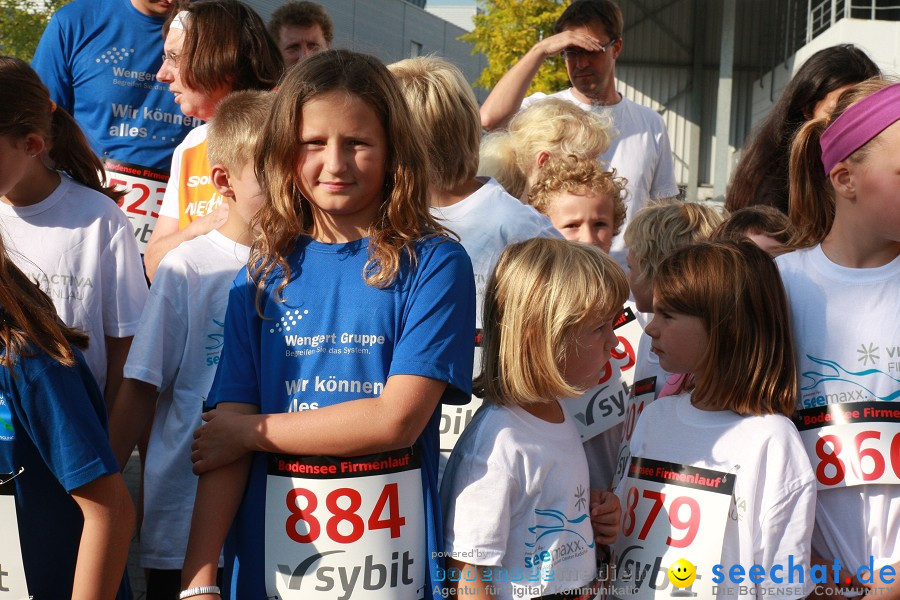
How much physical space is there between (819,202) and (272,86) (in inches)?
83.2

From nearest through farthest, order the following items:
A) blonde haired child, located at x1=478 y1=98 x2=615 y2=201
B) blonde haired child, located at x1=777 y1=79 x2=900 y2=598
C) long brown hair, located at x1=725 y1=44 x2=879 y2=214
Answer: blonde haired child, located at x1=777 y1=79 x2=900 y2=598, long brown hair, located at x1=725 y1=44 x2=879 y2=214, blonde haired child, located at x1=478 y1=98 x2=615 y2=201

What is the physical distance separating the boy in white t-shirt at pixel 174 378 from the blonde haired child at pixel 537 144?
1.65 m

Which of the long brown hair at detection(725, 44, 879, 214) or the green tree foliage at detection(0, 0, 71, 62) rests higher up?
the green tree foliage at detection(0, 0, 71, 62)

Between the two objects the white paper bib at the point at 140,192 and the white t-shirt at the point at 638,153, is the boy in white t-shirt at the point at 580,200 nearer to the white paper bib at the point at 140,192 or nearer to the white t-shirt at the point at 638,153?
the white t-shirt at the point at 638,153

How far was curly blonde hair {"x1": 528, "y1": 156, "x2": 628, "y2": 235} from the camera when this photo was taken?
3883 mm

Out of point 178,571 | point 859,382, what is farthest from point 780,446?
point 178,571

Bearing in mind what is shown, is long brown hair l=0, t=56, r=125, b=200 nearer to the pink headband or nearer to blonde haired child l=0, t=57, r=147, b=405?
blonde haired child l=0, t=57, r=147, b=405

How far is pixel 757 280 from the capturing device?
2742mm

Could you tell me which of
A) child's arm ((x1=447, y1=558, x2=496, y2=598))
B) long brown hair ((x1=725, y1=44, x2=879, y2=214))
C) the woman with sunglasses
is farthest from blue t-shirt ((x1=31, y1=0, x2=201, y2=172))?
child's arm ((x1=447, y1=558, x2=496, y2=598))

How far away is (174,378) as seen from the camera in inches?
114

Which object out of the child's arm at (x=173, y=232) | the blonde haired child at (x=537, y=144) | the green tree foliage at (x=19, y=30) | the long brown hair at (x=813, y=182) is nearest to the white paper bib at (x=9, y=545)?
the child's arm at (x=173, y=232)

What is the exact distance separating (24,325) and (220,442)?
523mm

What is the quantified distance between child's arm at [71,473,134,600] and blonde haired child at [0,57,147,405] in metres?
0.98

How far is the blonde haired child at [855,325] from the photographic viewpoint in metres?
2.62
